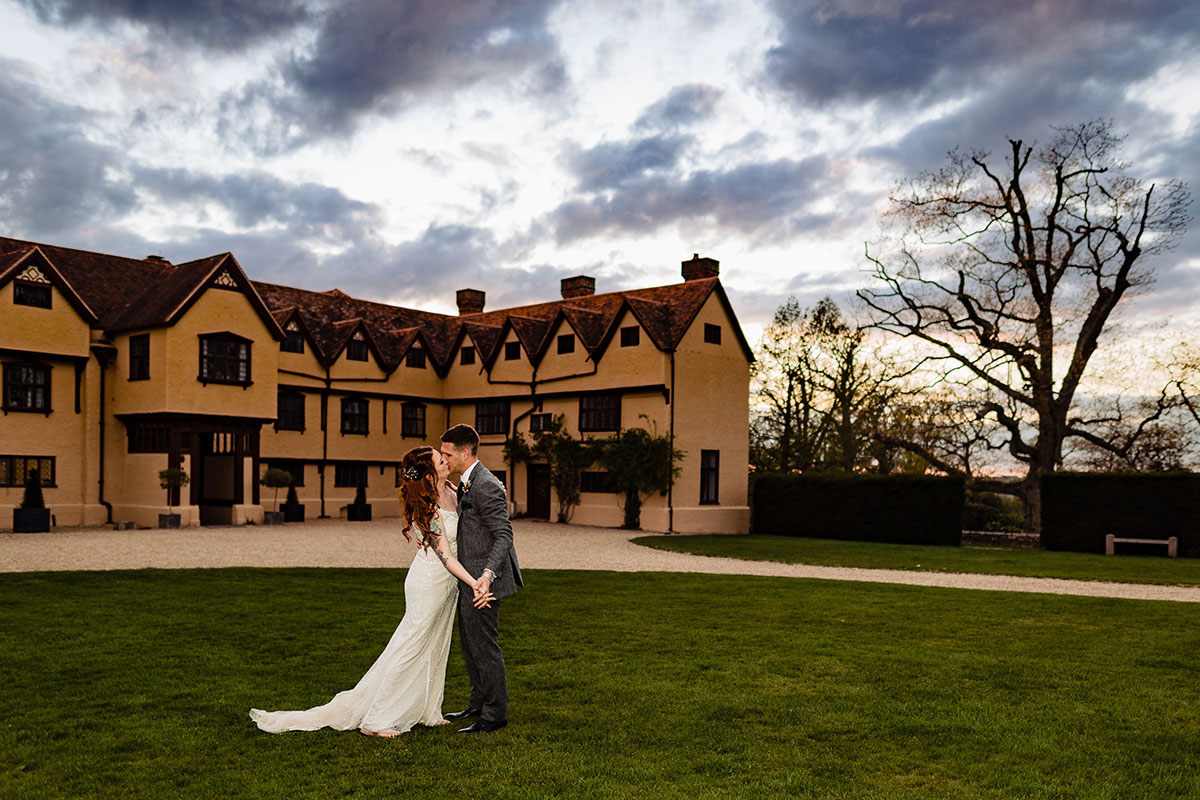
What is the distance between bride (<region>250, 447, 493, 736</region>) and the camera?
673 cm

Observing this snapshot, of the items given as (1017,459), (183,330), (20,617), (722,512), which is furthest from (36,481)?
(1017,459)

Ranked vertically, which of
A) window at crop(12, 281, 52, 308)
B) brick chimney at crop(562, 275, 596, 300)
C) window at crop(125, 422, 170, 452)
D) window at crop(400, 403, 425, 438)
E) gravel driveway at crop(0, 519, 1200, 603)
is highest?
brick chimney at crop(562, 275, 596, 300)

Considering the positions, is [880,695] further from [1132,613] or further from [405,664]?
[1132,613]

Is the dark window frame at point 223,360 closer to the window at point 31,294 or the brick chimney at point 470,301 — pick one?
the window at point 31,294

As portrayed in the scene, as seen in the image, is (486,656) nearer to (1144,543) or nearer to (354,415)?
(1144,543)

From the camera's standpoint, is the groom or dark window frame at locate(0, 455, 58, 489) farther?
dark window frame at locate(0, 455, 58, 489)

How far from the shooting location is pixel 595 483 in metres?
33.8

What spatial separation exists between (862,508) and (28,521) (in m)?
24.2

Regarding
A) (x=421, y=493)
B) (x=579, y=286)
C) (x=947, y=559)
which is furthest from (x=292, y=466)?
(x=421, y=493)

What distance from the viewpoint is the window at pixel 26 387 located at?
86.4ft

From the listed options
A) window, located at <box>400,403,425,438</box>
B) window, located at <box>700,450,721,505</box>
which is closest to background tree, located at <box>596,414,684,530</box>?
window, located at <box>700,450,721,505</box>

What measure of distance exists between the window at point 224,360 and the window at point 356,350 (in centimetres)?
621

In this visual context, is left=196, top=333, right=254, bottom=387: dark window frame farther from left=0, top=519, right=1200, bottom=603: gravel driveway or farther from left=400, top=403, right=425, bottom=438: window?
left=400, top=403, right=425, bottom=438: window

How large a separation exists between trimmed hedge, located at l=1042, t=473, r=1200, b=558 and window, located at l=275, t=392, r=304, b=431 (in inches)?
993
